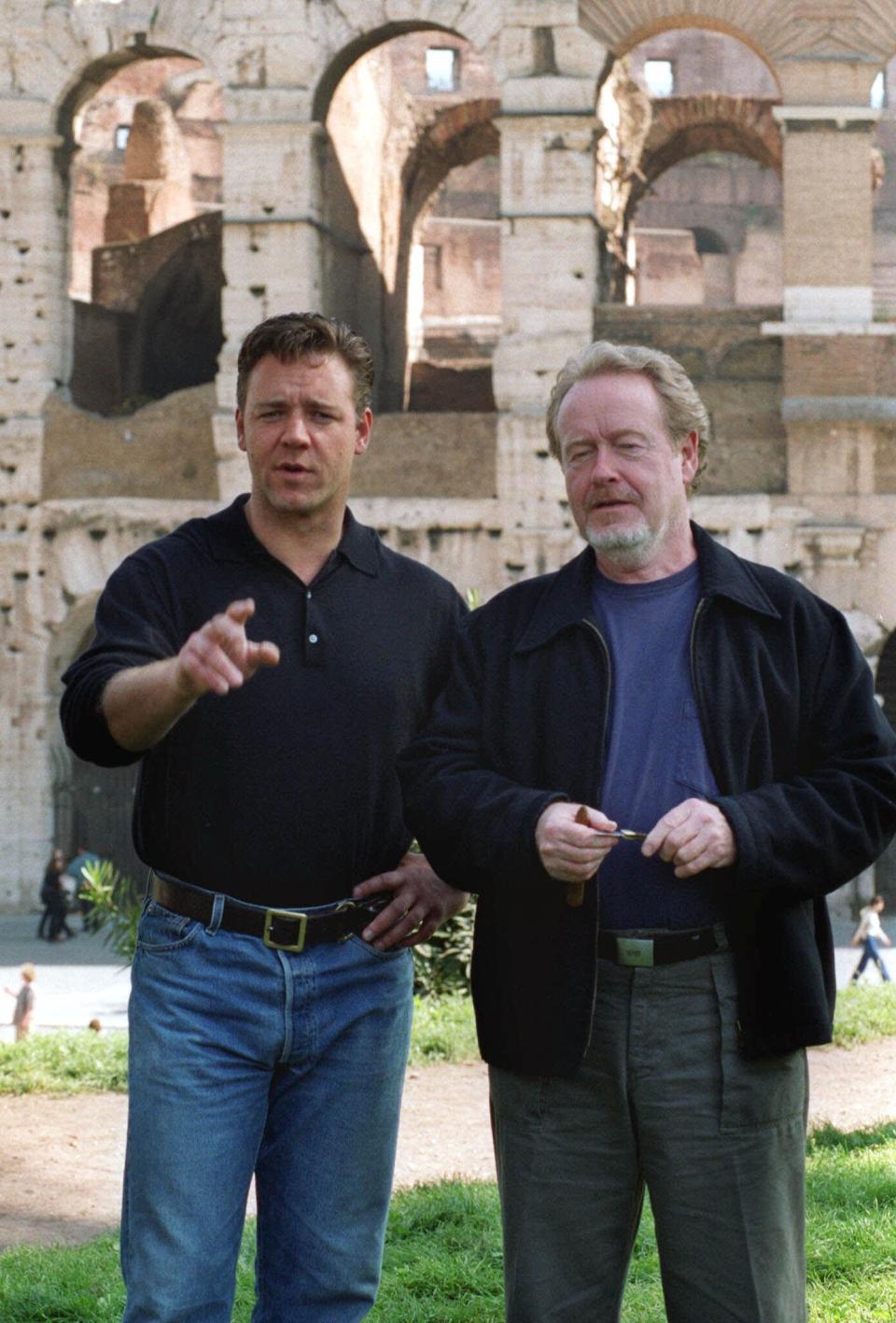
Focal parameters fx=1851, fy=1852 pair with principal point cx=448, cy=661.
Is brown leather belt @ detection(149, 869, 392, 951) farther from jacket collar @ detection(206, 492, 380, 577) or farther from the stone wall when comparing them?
the stone wall

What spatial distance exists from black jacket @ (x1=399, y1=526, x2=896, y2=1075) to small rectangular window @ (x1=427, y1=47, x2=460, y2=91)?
3431cm

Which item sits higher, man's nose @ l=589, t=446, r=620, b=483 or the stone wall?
the stone wall

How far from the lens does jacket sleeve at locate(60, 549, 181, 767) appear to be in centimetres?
315

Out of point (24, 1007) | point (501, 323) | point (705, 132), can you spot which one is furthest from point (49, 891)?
point (705, 132)

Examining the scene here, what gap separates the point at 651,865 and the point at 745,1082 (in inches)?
15.1

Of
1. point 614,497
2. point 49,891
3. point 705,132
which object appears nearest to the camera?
point 614,497

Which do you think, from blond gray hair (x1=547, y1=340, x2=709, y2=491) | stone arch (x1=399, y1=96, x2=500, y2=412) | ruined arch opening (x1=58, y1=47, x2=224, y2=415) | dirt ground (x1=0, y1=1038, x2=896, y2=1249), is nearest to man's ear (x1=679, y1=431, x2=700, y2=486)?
blond gray hair (x1=547, y1=340, x2=709, y2=491)

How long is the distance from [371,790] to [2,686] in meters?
13.4

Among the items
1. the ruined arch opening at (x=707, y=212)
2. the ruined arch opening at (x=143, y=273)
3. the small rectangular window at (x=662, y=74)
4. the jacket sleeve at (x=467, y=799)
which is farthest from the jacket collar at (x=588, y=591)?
the small rectangular window at (x=662, y=74)

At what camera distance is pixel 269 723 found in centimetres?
328

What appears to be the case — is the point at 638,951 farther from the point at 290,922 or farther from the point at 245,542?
the point at 245,542

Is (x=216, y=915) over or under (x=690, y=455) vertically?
under

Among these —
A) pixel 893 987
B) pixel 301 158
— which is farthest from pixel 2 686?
pixel 893 987

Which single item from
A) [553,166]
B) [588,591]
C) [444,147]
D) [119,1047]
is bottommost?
[119,1047]
